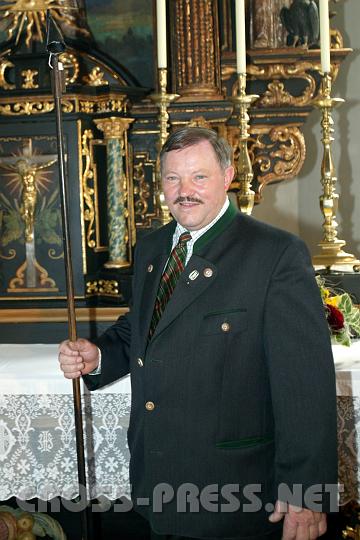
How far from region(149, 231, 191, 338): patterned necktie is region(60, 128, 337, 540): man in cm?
2

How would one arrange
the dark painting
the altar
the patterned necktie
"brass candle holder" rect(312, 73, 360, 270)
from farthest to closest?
the dark painting, "brass candle holder" rect(312, 73, 360, 270), the altar, the patterned necktie

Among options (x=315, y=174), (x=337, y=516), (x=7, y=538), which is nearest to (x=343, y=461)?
(x=337, y=516)

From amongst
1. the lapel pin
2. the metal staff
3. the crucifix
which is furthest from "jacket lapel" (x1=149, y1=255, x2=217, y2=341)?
the crucifix

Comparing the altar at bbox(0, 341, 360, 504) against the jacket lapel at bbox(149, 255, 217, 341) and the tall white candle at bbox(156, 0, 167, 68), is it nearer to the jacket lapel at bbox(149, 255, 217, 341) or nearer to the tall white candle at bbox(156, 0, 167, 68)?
the jacket lapel at bbox(149, 255, 217, 341)

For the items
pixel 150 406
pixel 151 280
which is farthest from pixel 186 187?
pixel 150 406

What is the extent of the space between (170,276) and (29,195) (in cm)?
163

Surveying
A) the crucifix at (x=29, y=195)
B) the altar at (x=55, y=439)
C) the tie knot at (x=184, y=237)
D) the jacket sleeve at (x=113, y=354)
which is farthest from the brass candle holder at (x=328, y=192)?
the tie knot at (x=184, y=237)

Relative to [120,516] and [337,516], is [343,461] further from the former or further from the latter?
[120,516]

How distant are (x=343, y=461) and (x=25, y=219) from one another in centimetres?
176

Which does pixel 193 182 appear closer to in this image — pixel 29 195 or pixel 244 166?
pixel 244 166

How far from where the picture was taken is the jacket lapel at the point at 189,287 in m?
2.41

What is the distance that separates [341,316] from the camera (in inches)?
140

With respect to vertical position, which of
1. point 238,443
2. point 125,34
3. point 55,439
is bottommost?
point 55,439

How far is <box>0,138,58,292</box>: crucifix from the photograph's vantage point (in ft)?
13.2
